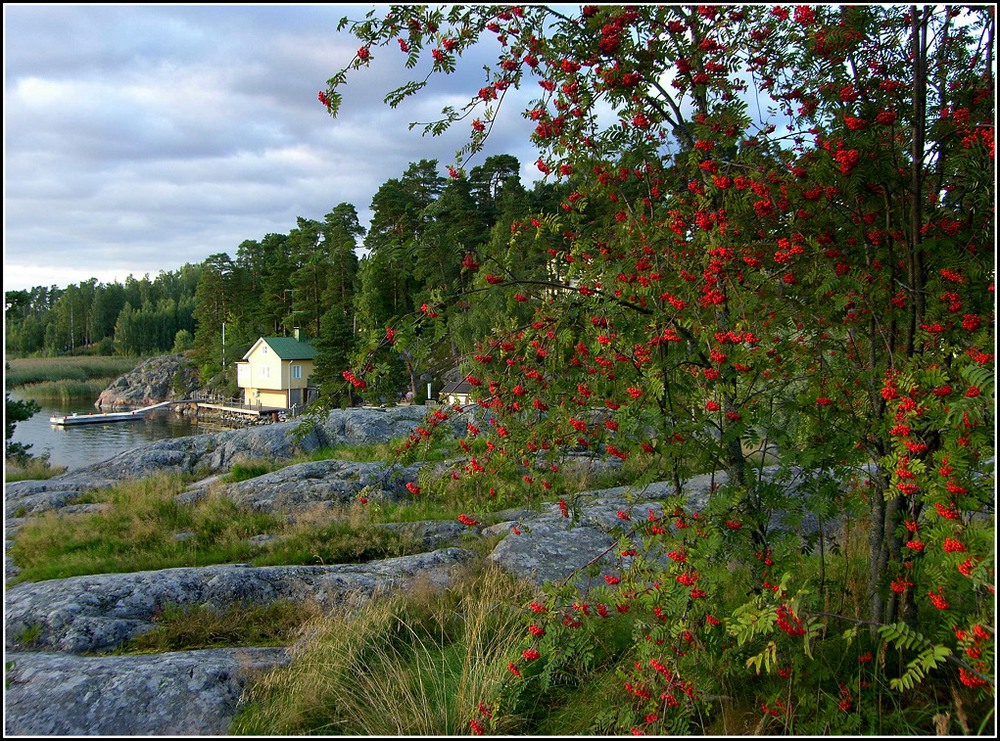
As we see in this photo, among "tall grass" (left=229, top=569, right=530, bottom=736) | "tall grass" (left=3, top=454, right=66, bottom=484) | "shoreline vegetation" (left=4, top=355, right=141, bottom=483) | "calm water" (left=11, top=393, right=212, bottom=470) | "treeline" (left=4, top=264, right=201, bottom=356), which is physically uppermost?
A: "treeline" (left=4, top=264, right=201, bottom=356)

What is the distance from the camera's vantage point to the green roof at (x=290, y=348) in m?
39.1

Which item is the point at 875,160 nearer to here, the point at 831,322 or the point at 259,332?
the point at 831,322

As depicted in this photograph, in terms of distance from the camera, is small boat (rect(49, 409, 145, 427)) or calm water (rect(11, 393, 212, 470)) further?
small boat (rect(49, 409, 145, 427))

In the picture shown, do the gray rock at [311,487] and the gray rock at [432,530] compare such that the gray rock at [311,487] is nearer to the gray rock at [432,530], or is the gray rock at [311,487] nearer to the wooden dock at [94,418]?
the gray rock at [432,530]

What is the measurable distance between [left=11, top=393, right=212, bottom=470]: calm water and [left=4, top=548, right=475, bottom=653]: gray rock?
24395mm

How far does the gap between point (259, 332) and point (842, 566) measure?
45.1 meters

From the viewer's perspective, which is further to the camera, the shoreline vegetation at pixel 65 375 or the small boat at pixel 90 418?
the shoreline vegetation at pixel 65 375

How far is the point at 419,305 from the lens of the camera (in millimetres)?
3213

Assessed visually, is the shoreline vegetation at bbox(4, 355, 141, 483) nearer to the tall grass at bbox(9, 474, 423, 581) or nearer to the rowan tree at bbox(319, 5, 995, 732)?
the tall grass at bbox(9, 474, 423, 581)

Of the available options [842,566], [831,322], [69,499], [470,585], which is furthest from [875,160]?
[69,499]

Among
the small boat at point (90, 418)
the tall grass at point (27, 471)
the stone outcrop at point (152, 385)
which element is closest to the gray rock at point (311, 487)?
the tall grass at point (27, 471)

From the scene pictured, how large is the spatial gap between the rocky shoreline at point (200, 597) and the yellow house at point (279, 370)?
29.6 m

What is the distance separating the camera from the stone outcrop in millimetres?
51594

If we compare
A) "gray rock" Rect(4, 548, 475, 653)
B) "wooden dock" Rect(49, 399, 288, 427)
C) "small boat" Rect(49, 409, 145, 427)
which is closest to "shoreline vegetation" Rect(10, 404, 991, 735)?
"gray rock" Rect(4, 548, 475, 653)
